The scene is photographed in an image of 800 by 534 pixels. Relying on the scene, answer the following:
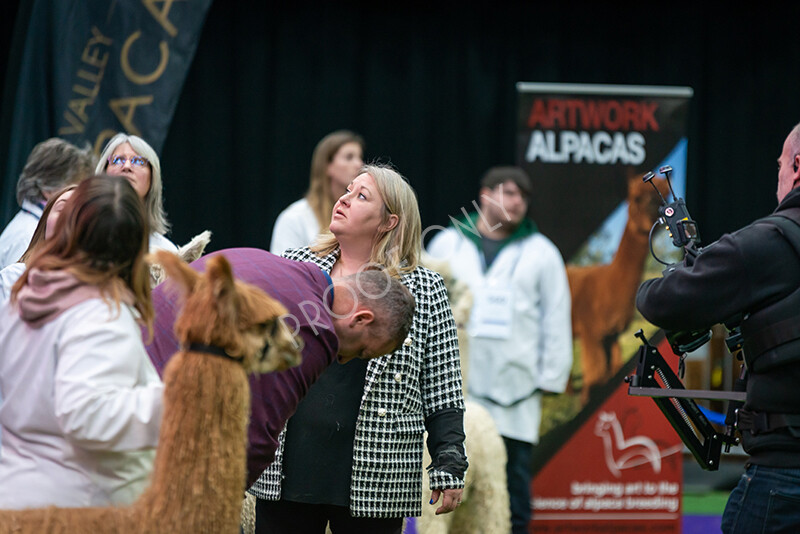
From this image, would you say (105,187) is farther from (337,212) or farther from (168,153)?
(168,153)

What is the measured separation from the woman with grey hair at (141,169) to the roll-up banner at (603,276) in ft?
A: 8.66

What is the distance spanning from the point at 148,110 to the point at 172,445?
3.11 meters

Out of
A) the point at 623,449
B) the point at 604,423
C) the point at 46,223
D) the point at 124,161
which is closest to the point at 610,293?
the point at 604,423

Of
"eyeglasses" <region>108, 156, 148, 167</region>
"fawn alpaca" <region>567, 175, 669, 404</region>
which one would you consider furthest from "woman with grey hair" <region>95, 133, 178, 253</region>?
"fawn alpaca" <region>567, 175, 669, 404</region>

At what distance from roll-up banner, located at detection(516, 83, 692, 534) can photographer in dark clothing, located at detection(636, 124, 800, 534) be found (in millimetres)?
3185

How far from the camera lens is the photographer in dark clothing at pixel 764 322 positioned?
8.50 feet

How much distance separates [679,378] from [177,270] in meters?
1.69

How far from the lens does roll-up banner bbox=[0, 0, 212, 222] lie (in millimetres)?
4645

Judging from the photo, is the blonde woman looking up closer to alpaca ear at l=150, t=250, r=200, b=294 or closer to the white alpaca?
alpaca ear at l=150, t=250, r=200, b=294

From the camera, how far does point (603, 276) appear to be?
19.5 feet

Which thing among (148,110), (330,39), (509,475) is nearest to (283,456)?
(148,110)

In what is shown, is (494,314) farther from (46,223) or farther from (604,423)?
(46,223)

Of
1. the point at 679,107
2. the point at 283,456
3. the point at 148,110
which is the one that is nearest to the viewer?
the point at 283,456

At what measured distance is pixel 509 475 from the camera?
5.56 metres
